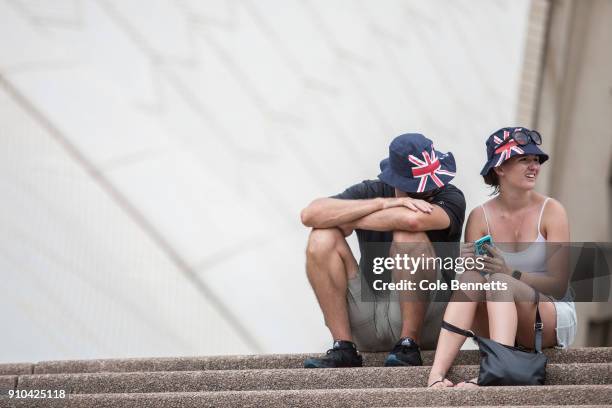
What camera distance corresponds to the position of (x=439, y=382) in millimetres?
2562

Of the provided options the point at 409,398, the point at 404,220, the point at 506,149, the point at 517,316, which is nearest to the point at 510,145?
the point at 506,149

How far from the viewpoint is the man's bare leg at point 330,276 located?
292 cm

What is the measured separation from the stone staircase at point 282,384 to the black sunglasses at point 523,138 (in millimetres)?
547

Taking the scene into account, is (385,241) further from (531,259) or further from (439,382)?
(439,382)

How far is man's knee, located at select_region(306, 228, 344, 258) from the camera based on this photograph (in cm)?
292

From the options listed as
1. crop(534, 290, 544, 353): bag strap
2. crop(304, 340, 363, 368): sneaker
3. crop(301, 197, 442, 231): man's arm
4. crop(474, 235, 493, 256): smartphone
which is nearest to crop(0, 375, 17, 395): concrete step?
crop(304, 340, 363, 368): sneaker

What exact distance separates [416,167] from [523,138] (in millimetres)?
295

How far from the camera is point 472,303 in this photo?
270cm

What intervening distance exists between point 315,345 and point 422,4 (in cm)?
356

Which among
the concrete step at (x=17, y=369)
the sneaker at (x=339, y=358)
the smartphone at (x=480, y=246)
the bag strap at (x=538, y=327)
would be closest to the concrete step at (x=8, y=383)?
the concrete step at (x=17, y=369)

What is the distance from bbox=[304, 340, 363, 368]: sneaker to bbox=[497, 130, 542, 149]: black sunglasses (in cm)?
66

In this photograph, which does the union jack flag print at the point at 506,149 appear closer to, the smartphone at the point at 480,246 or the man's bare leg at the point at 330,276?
the smartphone at the point at 480,246

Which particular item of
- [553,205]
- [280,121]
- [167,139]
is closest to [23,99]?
[167,139]

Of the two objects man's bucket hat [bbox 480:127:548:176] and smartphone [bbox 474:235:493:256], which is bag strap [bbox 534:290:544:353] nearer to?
smartphone [bbox 474:235:493:256]
